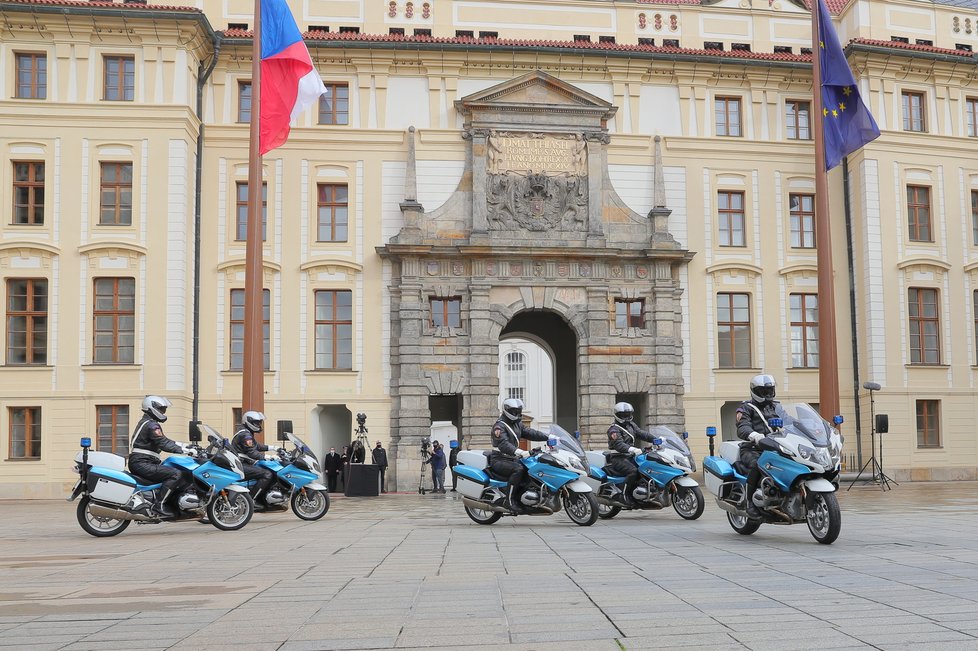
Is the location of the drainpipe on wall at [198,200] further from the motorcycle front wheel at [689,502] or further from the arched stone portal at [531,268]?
the motorcycle front wheel at [689,502]

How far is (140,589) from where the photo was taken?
29.0 ft

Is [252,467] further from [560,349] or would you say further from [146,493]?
[560,349]

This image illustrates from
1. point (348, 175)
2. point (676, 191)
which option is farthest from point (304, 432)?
point (676, 191)

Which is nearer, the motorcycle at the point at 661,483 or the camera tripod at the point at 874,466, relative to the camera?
the motorcycle at the point at 661,483

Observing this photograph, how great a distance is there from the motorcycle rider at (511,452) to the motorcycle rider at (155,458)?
4701mm

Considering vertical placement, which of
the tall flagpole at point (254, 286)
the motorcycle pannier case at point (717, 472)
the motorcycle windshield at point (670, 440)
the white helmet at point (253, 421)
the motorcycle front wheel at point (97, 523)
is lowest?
the motorcycle front wheel at point (97, 523)

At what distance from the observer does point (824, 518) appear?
11.6 meters

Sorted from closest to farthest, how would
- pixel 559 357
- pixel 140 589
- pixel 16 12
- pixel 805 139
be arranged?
1. pixel 140 589
2. pixel 16 12
3. pixel 805 139
4. pixel 559 357

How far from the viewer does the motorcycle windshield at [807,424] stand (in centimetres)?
1168

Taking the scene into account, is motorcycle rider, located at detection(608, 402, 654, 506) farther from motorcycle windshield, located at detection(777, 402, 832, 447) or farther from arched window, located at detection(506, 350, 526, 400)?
arched window, located at detection(506, 350, 526, 400)

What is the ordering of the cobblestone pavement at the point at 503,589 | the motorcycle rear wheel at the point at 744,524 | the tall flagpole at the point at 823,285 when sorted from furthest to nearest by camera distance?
1. the tall flagpole at the point at 823,285
2. the motorcycle rear wheel at the point at 744,524
3. the cobblestone pavement at the point at 503,589

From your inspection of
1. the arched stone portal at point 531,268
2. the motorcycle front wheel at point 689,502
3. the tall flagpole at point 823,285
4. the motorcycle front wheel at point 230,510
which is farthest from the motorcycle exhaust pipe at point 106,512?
the arched stone portal at point 531,268

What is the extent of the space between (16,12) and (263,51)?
9.80 meters

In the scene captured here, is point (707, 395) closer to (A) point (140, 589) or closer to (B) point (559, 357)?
(B) point (559, 357)
